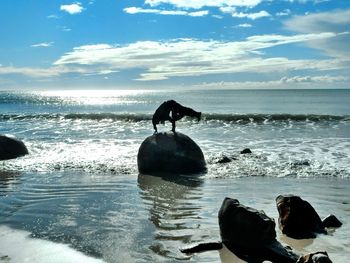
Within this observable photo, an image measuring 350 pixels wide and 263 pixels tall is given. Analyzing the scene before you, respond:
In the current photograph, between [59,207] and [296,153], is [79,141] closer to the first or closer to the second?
[296,153]

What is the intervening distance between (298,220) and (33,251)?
12.5 ft

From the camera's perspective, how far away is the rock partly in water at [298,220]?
657 centimetres

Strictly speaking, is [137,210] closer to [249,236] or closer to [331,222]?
[249,236]

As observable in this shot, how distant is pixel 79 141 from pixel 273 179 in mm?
11656

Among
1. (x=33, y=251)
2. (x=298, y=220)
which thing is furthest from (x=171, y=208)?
(x=33, y=251)

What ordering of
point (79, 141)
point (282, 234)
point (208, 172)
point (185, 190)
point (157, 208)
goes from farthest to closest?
1. point (79, 141)
2. point (208, 172)
3. point (185, 190)
4. point (157, 208)
5. point (282, 234)

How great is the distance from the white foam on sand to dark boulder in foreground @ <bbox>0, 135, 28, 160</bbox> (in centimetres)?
943

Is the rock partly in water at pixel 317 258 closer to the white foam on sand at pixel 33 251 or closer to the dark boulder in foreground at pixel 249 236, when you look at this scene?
the dark boulder in foreground at pixel 249 236

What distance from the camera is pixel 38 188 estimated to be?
10430mm

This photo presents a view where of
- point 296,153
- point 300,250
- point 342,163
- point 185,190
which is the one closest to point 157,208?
point 185,190

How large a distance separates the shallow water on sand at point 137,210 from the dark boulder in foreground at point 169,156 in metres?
0.66

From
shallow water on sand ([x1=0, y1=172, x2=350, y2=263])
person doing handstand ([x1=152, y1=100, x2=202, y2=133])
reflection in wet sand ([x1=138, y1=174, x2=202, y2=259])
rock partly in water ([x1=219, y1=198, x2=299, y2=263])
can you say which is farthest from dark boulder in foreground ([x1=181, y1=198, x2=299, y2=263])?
person doing handstand ([x1=152, y1=100, x2=202, y2=133])

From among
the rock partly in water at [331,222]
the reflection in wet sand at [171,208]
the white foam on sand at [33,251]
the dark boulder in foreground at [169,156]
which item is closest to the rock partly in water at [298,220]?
the rock partly in water at [331,222]

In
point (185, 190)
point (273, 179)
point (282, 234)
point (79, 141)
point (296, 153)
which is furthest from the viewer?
point (79, 141)
